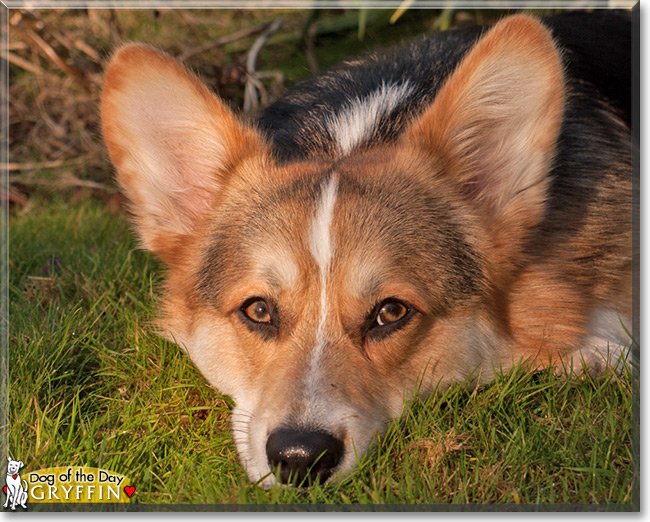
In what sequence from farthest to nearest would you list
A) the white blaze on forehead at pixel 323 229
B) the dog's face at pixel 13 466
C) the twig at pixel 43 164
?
1. the twig at pixel 43 164
2. the white blaze on forehead at pixel 323 229
3. the dog's face at pixel 13 466

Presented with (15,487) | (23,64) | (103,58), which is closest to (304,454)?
(15,487)

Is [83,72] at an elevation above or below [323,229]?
above

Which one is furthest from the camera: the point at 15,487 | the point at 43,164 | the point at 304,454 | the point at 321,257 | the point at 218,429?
the point at 43,164

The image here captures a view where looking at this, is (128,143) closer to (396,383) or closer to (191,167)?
(191,167)

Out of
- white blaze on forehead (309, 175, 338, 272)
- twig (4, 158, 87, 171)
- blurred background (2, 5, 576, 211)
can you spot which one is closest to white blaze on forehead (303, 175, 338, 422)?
white blaze on forehead (309, 175, 338, 272)

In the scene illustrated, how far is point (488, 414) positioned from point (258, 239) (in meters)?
1.29

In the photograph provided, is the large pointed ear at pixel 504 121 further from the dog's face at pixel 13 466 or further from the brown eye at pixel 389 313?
the dog's face at pixel 13 466

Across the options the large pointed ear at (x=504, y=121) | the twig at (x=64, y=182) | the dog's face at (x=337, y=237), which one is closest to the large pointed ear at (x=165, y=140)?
the dog's face at (x=337, y=237)

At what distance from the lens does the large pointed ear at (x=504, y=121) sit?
10.8 ft

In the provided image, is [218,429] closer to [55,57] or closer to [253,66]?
[253,66]

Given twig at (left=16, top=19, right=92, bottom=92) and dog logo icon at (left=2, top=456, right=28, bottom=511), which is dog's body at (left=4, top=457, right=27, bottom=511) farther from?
twig at (left=16, top=19, right=92, bottom=92)

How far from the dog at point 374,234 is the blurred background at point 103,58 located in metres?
2.29

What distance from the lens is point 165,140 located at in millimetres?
3789

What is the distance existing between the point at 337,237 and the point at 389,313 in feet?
1.31
